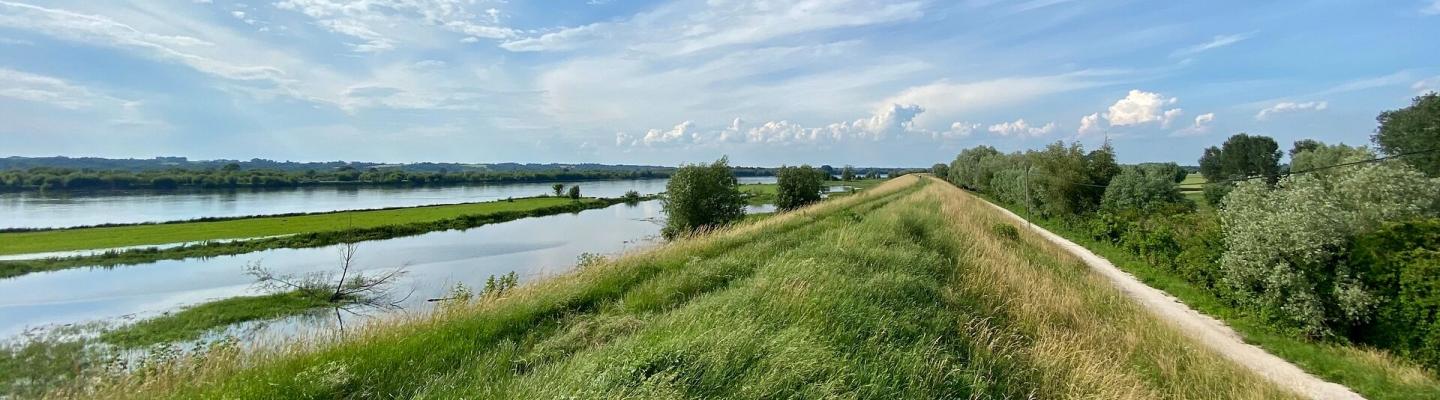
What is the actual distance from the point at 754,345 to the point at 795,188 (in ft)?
152

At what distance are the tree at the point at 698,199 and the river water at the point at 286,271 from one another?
356cm

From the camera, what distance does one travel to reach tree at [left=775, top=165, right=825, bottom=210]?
5016cm

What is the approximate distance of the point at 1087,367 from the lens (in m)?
6.32

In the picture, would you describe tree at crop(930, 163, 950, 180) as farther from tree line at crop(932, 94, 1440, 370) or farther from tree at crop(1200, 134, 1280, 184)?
tree line at crop(932, 94, 1440, 370)

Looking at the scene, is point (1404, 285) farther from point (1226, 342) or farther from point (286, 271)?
point (286, 271)

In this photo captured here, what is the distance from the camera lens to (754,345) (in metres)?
4.59

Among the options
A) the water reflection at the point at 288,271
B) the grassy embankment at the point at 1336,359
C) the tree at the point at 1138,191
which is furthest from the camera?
the tree at the point at 1138,191

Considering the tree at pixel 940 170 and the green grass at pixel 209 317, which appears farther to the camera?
the tree at pixel 940 170

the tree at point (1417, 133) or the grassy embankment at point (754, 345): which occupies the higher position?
the tree at point (1417, 133)

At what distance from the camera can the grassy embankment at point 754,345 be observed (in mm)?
4000

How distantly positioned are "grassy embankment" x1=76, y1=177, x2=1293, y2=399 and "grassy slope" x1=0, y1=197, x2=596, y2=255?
43.8 metres

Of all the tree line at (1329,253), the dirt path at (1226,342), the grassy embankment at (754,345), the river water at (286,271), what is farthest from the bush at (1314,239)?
the river water at (286,271)

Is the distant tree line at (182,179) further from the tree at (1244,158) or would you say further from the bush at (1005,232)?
the tree at (1244,158)

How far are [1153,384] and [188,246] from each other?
1857 inches
